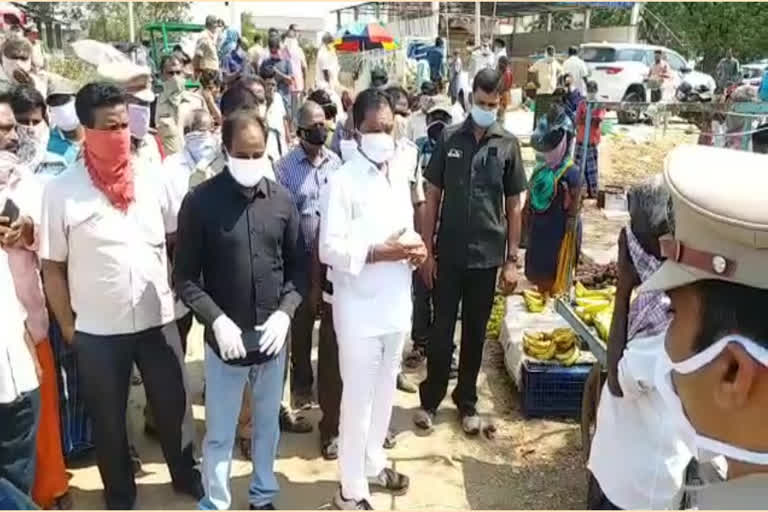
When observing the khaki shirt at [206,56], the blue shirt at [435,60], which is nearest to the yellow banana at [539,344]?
the khaki shirt at [206,56]

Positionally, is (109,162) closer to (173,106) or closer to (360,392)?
(360,392)

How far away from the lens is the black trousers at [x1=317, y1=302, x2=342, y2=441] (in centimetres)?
393

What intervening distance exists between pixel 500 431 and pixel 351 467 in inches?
47.9

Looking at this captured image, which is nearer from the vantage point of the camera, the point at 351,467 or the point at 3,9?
the point at 351,467

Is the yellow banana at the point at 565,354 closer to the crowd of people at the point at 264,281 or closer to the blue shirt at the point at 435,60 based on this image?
the crowd of people at the point at 264,281

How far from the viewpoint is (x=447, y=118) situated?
19.8ft

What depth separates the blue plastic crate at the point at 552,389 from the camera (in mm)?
4363

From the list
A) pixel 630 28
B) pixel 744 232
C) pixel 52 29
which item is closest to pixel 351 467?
pixel 744 232

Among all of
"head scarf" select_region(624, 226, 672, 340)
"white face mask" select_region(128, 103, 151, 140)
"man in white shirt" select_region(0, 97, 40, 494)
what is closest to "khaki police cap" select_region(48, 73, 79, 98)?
"white face mask" select_region(128, 103, 151, 140)

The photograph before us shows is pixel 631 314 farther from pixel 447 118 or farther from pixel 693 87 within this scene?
pixel 693 87

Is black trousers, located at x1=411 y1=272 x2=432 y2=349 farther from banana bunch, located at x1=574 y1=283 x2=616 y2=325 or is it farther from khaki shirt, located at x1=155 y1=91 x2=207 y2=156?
khaki shirt, located at x1=155 y1=91 x2=207 y2=156

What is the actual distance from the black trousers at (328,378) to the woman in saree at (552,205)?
1.55 metres

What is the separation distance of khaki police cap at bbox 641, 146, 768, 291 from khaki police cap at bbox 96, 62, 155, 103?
378 cm

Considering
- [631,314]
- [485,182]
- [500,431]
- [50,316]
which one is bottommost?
[500,431]
